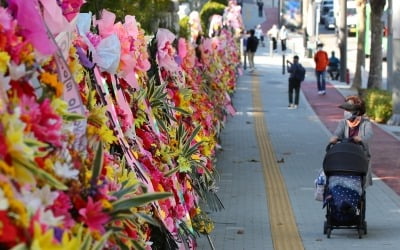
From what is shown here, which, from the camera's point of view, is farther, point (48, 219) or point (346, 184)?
point (346, 184)

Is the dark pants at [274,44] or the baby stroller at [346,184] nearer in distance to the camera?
the baby stroller at [346,184]

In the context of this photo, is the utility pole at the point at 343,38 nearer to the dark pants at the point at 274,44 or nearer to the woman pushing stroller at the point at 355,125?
the dark pants at the point at 274,44

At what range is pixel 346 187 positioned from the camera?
35.0 feet

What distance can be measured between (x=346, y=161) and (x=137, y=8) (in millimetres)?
4189

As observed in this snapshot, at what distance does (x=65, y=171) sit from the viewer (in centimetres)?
433

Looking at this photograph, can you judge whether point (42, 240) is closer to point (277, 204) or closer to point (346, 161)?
point (346, 161)

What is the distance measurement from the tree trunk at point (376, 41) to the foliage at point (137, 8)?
480 inches

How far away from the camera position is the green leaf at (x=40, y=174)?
3.93 metres

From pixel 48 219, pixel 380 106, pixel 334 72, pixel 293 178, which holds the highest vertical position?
pixel 48 219

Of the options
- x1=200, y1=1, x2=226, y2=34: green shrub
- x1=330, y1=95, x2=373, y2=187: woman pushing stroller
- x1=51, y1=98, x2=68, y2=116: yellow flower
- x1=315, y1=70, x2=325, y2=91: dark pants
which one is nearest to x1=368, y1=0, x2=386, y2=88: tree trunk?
x1=315, y1=70, x2=325, y2=91: dark pants

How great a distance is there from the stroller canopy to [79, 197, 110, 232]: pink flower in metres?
6.43

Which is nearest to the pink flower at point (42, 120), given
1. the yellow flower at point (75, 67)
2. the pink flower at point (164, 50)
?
the yellow flower at point (75, 67)

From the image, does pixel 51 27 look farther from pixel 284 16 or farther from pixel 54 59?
pixel 284 16

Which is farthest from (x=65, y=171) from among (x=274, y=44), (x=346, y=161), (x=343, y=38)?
(x=274, y=44)
